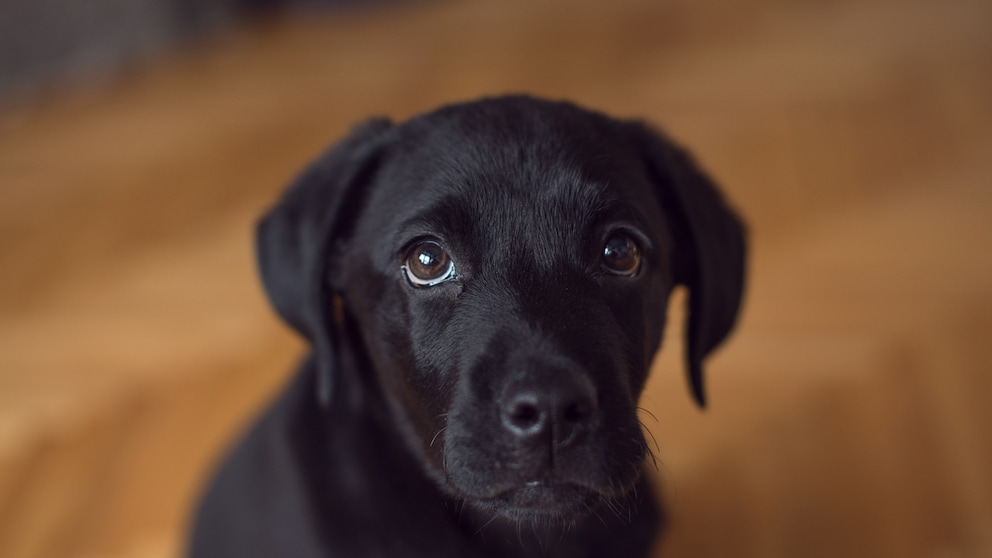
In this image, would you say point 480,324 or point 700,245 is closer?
point 480,324

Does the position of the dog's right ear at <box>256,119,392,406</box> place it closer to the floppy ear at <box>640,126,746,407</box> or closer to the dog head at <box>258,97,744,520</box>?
the dog head at <box>258,97,744,520</box>

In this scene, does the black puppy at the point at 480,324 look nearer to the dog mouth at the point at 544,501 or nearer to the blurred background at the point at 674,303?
the dog mouth at the point at 544,501

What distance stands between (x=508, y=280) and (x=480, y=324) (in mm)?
87

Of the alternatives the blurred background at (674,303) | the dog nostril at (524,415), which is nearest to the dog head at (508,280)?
the dog nostril at (524,415)

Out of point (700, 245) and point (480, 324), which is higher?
point (700, 245)

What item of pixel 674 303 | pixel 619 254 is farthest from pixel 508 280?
pixel 674 303

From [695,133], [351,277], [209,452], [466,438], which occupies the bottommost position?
[209,452]

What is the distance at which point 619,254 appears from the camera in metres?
1.70

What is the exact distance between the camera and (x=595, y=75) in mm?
4746

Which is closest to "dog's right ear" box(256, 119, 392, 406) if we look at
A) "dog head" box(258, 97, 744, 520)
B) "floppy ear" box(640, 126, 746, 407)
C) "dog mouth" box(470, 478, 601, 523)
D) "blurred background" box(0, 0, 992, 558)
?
"dog head" box(258, 97, 744, 520)

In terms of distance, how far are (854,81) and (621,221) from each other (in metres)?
3.35

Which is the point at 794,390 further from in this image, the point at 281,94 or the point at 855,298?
the point at 281,94

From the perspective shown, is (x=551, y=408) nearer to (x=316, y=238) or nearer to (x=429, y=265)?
(x=429, y=265)

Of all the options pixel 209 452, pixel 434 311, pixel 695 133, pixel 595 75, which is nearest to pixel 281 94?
pixel 595 75
